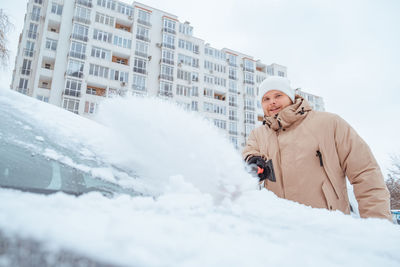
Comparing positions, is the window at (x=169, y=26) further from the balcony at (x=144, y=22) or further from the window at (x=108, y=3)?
the window at (x=108, y=3)

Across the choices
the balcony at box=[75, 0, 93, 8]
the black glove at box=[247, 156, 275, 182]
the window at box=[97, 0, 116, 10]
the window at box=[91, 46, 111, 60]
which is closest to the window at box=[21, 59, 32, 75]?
the window at box=[91, 46, 111, 60]

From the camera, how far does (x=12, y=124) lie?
112cm

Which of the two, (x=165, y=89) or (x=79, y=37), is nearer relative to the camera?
(x=79, y=37)

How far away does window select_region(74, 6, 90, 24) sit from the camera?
23.8 m

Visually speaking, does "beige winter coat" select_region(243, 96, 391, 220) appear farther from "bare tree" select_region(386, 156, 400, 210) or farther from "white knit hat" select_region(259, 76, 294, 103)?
"bare tree" select_region(386, 156, 400, 210)

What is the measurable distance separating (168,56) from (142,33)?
3512mm

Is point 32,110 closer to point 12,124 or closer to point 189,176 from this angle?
point 12,124

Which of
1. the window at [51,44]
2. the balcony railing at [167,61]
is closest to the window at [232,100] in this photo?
the balcony railing at [167,61]

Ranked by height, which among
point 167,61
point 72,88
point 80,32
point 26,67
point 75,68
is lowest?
point 72,88

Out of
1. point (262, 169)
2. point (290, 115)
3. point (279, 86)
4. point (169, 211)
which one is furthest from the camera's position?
point (279, 86)

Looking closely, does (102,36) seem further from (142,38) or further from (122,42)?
(142,38)

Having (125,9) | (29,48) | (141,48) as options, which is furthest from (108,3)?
(29,48)

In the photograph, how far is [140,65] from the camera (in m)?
25.8

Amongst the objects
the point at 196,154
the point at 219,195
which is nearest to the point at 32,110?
the point at 196,154
